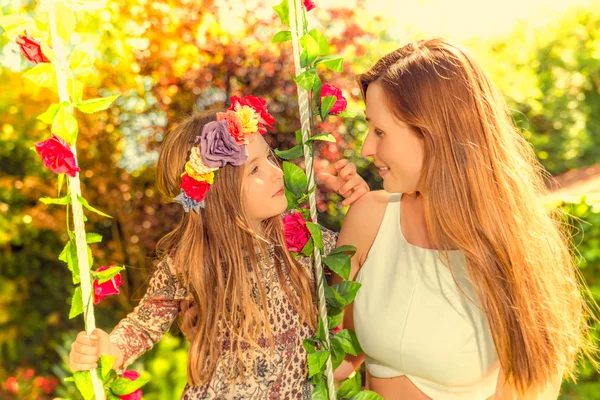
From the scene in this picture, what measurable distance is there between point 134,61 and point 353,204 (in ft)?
11.3

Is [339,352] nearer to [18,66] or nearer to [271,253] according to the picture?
[271,253]

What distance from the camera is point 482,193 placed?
210 cm

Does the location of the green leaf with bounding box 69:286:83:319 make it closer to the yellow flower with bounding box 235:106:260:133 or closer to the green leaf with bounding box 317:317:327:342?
the green leaf with bounding box 317:317:327:342

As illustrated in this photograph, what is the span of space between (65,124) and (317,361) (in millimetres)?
953

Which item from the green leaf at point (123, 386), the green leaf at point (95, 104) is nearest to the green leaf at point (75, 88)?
the green leaf at point (95, 104)

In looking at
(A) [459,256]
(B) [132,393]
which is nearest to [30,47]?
(B) [132,393]

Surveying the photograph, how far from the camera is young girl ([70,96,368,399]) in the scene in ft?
7.50

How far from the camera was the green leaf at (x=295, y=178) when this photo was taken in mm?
2010

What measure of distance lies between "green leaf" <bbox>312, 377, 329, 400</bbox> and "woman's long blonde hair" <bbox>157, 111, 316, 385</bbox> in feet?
1.00

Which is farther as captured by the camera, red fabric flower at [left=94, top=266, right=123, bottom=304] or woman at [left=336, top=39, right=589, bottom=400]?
woman at [left=336, top=39, right=589, bottom=400]

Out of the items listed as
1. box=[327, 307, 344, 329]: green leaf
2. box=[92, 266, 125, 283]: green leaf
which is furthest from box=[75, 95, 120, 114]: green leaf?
box=[327, 307, 344, 329]: green leaf

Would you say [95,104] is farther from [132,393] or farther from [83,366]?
[132,393]

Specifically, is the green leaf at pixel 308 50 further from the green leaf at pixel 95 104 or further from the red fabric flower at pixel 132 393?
the red fabric flower at pixel 132 393

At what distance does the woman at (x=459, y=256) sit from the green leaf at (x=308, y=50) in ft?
1.26
